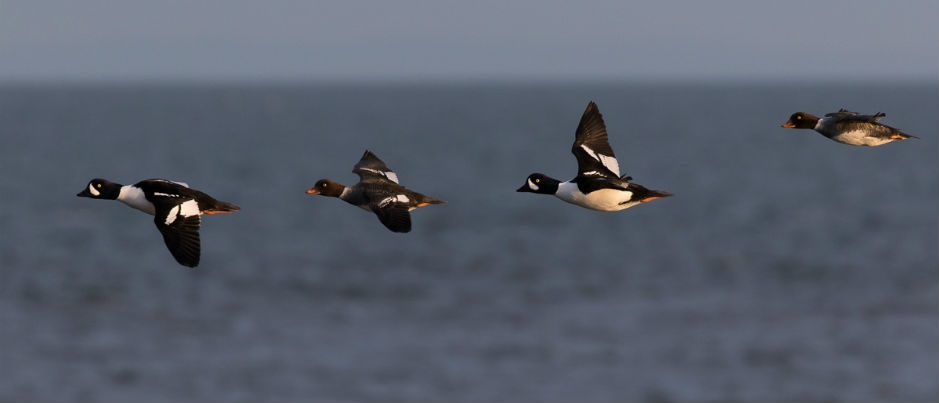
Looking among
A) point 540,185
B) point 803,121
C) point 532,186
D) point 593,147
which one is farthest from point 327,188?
point 803,121

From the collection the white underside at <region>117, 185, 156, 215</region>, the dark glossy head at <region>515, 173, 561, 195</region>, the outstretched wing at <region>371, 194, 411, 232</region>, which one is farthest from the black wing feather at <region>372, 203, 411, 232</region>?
the white underside at <region>117, 185, 156, 215</region>

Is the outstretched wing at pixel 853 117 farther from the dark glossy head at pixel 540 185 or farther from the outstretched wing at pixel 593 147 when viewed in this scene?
the outstretched wing at pixel 593 147

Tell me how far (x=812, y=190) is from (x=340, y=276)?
325ft

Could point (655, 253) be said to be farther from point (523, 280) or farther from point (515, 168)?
point (515, 168)

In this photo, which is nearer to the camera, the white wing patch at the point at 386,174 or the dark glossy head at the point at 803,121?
the dark glossy head at the point at 803,121

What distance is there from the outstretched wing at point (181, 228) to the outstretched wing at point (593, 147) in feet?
17.1

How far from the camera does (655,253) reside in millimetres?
112000

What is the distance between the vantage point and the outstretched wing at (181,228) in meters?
11.7

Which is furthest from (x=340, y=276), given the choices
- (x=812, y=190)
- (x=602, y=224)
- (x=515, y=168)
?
(x=812, y=190)

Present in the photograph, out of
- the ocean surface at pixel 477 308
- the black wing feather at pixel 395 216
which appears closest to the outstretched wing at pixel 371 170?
the black wing feather at pixel 395 216

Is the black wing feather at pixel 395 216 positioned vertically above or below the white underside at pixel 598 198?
below

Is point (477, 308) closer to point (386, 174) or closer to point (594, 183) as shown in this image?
point (386, 174)

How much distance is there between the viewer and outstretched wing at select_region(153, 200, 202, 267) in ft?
38.4

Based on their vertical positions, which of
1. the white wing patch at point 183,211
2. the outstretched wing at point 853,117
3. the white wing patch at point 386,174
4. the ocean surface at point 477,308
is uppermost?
the outstretched wing at point 853,117
